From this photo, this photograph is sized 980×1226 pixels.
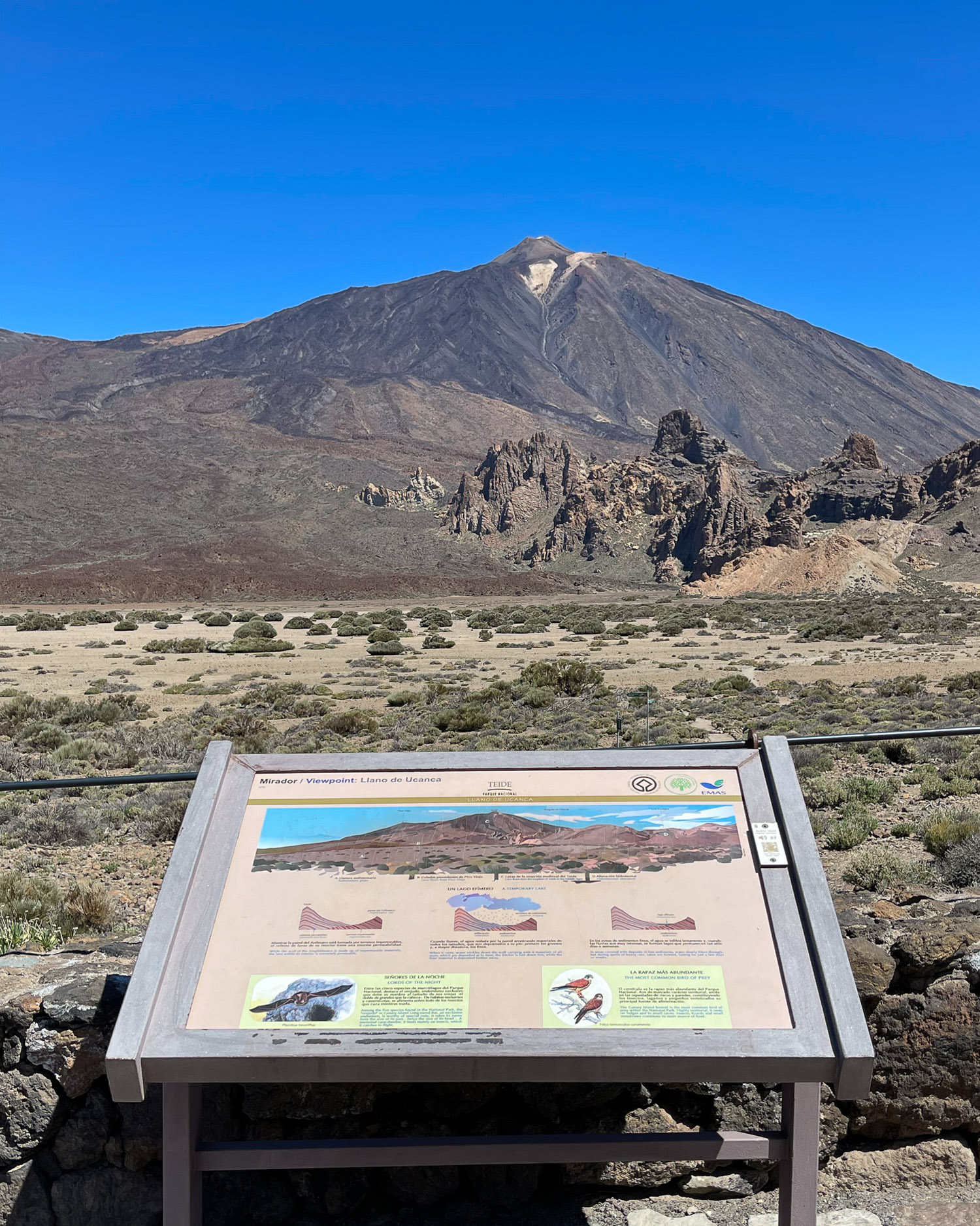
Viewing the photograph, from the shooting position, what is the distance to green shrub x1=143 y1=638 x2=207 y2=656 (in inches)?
1270

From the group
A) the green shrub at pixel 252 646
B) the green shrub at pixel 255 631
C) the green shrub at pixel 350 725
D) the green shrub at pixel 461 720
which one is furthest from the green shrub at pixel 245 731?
the green shrub at pixel 255 631

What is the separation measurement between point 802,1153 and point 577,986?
97cm

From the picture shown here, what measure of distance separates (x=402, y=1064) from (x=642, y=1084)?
1389 mm

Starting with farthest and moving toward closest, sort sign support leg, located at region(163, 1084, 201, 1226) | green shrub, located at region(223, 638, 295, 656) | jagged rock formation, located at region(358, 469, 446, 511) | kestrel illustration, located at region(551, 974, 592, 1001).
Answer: jagged rock formation, located at region(358, 469, 446, 511) < green shrub, located at region(223, 638, 295, 656) < sign support leg, located at region(163, 1084, 201, 1226) < kestrel illustration, located at region(551, 974, 592, 1001)

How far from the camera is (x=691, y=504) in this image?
8244 centimetres

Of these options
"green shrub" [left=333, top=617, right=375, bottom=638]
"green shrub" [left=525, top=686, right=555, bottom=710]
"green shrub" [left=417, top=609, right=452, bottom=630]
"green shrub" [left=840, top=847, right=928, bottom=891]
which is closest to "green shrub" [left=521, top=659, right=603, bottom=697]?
"green shrub" [left=525, top=686, right=555, bottom=710]

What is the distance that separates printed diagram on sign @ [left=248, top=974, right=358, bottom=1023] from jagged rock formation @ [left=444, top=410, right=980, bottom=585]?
62591 mm

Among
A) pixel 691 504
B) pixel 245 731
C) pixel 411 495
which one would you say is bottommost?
pixel 245 731

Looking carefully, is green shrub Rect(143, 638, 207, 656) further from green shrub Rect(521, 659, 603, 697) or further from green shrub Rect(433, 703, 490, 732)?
green shrub Rect(433, 703, 490, 732)

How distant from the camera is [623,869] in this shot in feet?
10.9

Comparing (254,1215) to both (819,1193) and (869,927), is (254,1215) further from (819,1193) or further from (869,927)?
(869,927)

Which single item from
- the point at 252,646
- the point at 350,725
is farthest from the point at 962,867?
the point at 252,646

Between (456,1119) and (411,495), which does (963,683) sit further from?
(411,495)

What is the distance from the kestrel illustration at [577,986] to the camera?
119 inches
